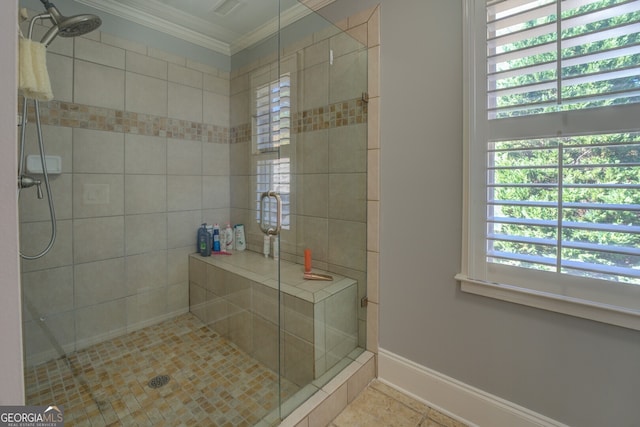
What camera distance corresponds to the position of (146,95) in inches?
79.9

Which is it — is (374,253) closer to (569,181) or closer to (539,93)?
(569,181)

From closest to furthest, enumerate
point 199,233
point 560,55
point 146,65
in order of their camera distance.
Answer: point 560,55 → point 146,65 → point 199,233

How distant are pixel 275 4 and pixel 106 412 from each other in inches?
94.5

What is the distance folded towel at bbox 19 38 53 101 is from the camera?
927 mm

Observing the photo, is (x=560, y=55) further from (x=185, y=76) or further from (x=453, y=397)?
(x=185, y=76)

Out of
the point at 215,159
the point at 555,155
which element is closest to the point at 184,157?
the point at 215,159

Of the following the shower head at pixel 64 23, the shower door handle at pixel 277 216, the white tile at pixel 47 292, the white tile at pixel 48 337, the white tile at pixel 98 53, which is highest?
the white tile at pixel 98 53

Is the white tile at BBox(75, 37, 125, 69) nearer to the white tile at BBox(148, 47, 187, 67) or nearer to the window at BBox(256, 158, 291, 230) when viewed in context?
the white tile at BBox(148, 47, 187, 67)

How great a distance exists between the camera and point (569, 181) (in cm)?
105

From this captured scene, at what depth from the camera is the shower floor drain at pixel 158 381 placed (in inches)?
60.7

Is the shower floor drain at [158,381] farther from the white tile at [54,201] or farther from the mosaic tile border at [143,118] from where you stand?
the mosaic tile border at [143,118]

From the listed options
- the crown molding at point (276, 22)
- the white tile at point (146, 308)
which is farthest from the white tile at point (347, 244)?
the white tile at point (146, 308)

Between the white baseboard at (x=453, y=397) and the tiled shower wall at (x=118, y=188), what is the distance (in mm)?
1642

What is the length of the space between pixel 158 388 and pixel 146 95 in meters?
1.90
